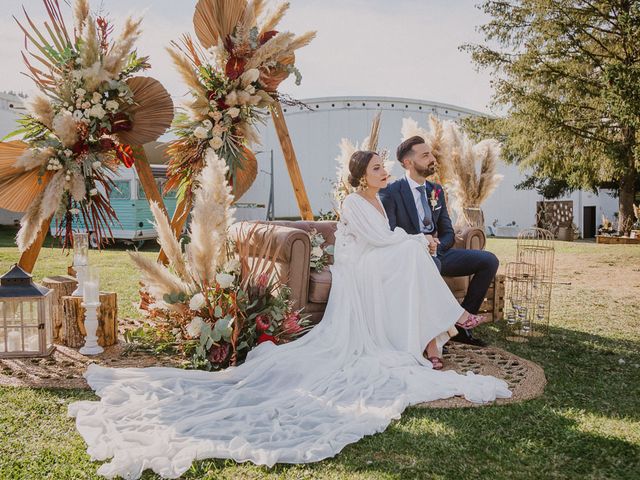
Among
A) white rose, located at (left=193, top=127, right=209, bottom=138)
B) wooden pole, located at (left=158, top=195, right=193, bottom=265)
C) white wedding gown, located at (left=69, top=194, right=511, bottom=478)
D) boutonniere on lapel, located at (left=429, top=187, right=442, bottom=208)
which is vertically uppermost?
white rose, located at (left=193, top=127, right=209, bottom=138)

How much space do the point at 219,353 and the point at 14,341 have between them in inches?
58.1

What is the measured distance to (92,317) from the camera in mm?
4078

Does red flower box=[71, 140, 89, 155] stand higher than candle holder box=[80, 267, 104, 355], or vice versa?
red flower box=[71, 140, 89, 155]

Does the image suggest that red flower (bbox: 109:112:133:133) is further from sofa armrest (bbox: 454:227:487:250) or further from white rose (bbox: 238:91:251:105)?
sofa armrest (bbox: 454:227:487:250)

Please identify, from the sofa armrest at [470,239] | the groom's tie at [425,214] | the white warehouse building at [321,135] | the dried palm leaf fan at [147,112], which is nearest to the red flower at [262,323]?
the groom's tie at [425,214]

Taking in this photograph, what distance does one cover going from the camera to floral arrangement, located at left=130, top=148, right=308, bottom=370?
3.38m

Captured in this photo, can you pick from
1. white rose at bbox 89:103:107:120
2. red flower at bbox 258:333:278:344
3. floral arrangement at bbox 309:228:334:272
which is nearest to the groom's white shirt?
floral arrangement at bbox 309:228:334:272

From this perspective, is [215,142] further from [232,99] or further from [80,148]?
[80,148]

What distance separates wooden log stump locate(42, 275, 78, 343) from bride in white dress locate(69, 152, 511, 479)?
1.09m

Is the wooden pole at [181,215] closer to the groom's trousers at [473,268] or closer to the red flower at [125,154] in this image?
the red flower at [125,154]

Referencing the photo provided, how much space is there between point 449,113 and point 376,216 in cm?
1416

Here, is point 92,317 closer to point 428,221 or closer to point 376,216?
point 376,216

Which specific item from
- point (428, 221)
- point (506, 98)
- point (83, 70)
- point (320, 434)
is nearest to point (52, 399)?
point (320, 434)

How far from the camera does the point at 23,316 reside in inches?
150
